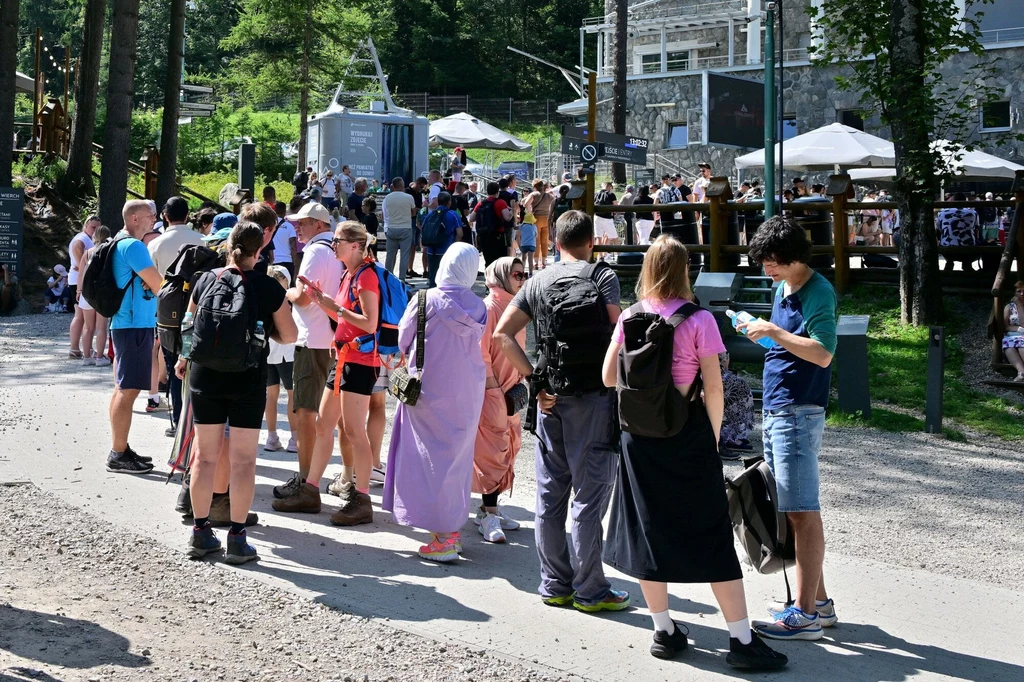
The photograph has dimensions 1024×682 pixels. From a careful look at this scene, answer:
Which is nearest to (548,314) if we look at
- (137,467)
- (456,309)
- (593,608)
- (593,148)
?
(456,309)

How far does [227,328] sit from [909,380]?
8868 mm

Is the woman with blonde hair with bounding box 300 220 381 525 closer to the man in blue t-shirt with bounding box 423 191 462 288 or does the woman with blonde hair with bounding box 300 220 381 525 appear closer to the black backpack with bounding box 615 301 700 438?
the black backpack with bounding box 615 301 700 438

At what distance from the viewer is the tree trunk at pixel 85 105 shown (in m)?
21.9

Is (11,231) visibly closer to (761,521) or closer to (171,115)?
(171,115)

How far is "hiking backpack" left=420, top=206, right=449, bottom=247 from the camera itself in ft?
58.7

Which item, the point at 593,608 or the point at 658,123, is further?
the point at 658,123

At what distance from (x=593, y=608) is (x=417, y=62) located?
64.6 m

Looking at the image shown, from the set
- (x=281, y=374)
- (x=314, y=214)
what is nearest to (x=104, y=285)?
(x=281, y=374)

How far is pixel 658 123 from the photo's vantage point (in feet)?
141

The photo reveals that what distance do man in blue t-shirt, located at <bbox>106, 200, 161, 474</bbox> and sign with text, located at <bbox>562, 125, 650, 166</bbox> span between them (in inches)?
288

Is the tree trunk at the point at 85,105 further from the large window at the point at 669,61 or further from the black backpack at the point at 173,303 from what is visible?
the large window at the point at 669,61

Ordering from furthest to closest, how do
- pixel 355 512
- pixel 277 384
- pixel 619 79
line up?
pixel 619 79 → pixel 277 384 → pixel 355 512

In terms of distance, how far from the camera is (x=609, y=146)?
1543 cm

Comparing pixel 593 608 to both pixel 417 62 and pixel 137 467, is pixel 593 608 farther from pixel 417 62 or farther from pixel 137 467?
pixel 417 62
